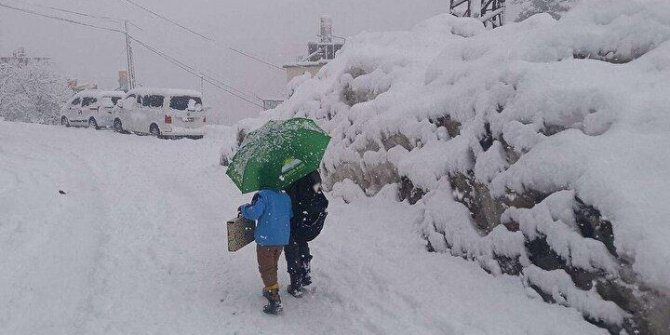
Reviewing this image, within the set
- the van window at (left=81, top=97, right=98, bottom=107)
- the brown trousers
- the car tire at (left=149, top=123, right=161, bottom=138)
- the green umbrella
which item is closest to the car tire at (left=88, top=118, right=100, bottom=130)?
the van window at (left=81, top=97, right=98, bottom=107)

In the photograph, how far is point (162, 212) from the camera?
7.79m

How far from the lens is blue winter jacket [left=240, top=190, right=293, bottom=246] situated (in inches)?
166

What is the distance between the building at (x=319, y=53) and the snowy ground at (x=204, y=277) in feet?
84.3

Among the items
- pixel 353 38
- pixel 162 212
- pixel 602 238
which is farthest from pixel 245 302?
pixel 353 38

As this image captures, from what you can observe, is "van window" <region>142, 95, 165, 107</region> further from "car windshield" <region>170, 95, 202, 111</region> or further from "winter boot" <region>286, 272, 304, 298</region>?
"winter boot" <region>286, 272, 304, 298</region>

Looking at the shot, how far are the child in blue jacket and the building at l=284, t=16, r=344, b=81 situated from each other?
97.1ft

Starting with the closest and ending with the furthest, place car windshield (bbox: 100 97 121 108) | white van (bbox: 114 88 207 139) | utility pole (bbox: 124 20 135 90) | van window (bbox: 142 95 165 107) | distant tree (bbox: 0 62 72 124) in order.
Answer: white van (bbox: 114 88 207 139), van window (bbox: 142 95 165 107), car windshield (bbox: 100 97 121 108), utility pole (bbox: 124 20 135 90), distant tree (bbox: 0 62 72 124)

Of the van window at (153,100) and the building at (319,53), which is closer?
the van window at (153,100)

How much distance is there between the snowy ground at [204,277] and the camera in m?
4.09

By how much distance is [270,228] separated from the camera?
4.25 metres

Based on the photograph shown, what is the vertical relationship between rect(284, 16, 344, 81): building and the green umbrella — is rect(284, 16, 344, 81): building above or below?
above

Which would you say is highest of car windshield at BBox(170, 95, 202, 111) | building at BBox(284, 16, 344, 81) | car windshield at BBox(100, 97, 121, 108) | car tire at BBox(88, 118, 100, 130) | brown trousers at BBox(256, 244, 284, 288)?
building at BBox(284, 16, 344, 81)

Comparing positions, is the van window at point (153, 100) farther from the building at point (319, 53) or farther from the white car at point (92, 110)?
the building at point (319, 53)

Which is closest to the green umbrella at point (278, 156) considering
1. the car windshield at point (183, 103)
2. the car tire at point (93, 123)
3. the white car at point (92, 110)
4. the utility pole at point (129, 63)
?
the car windshield at point (183, 103)
